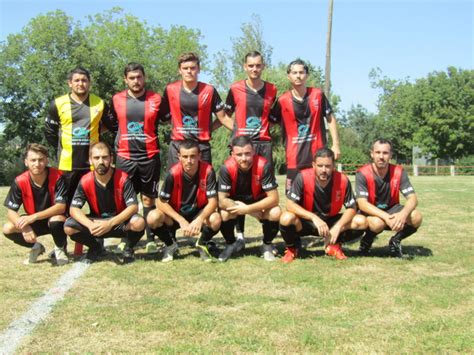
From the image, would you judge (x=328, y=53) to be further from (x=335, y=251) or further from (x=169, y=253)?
(x=169, y=253)

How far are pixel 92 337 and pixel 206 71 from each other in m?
45.1

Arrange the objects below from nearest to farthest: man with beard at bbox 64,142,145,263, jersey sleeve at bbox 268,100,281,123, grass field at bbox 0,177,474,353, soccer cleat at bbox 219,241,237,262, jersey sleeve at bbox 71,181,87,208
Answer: grass field at bbox 0,177,474,353
man with beard at bbox 64,142,145,263
jersey sleeve at bbox 71,181,87,208
soccer cleat at bbox 219,241,237,262
jersey sleeve at bbox 268,100,281,123

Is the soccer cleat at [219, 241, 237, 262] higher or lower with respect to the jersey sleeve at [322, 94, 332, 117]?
lower

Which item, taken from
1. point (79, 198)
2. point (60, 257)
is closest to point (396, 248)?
point (79, 198)

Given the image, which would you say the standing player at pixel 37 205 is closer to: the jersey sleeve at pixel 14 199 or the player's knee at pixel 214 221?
the jersey sleeve at pixel 14 199

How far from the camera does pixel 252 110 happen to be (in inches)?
241

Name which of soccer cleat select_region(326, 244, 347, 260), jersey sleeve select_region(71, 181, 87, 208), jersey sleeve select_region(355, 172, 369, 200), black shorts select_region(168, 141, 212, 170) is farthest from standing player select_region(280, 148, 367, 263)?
jersey sleeve select_region(71, 181, 87, 208)

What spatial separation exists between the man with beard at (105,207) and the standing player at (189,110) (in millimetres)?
800

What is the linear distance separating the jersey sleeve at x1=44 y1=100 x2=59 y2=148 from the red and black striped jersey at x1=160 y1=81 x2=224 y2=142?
1221mm

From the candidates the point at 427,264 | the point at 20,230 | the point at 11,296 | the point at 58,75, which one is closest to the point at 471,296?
the point at 427,264

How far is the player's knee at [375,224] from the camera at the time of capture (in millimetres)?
5422

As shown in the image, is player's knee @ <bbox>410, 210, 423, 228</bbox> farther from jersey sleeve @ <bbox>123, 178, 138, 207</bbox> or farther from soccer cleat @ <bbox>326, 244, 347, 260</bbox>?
jersey sleeve @ <bbox>123, 178, 138, 207</bbox>

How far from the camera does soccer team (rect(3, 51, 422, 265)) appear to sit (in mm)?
5430

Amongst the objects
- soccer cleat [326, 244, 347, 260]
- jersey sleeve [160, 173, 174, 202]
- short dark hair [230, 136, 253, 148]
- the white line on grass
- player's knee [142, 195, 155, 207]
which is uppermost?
short dark hair [230, 136, 253, 148]
